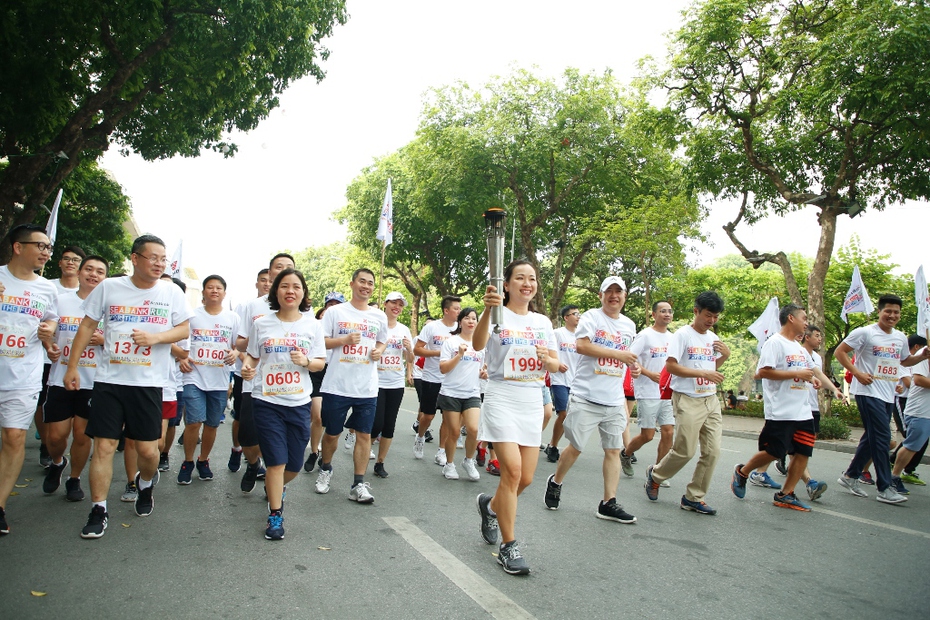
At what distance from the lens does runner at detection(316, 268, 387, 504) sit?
20.2 feet

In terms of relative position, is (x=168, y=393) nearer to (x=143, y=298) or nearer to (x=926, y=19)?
(x=143, y=298)

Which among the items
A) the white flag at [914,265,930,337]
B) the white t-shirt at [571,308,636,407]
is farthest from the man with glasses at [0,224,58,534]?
the white flag at [914,265,930,337]


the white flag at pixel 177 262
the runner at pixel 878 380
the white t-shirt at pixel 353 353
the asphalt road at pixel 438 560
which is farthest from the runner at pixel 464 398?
the white flag at pixel 177 262

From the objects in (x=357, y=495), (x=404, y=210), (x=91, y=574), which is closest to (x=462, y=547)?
(x=357, y=495)

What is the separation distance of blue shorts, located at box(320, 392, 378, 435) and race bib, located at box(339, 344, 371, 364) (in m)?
0.33

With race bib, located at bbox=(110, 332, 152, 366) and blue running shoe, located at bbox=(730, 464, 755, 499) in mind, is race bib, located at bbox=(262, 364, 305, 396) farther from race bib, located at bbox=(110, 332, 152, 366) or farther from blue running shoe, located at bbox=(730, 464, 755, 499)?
blue running shoe, located at bbox=(730, 464, 755, 499)

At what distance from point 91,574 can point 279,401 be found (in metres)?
1.56

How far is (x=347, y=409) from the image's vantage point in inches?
246

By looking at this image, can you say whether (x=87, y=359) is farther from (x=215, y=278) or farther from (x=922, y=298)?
(x=922, y=298)

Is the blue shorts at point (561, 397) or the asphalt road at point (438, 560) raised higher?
the blue shorts at point (561, 397)

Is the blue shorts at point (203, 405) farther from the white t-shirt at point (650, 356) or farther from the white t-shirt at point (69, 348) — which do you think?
the white t-shirt at point (650, 356)

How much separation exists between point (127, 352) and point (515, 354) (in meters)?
2.67

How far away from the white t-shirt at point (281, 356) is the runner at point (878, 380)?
533 cm

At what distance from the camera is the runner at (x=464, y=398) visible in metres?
7.62
